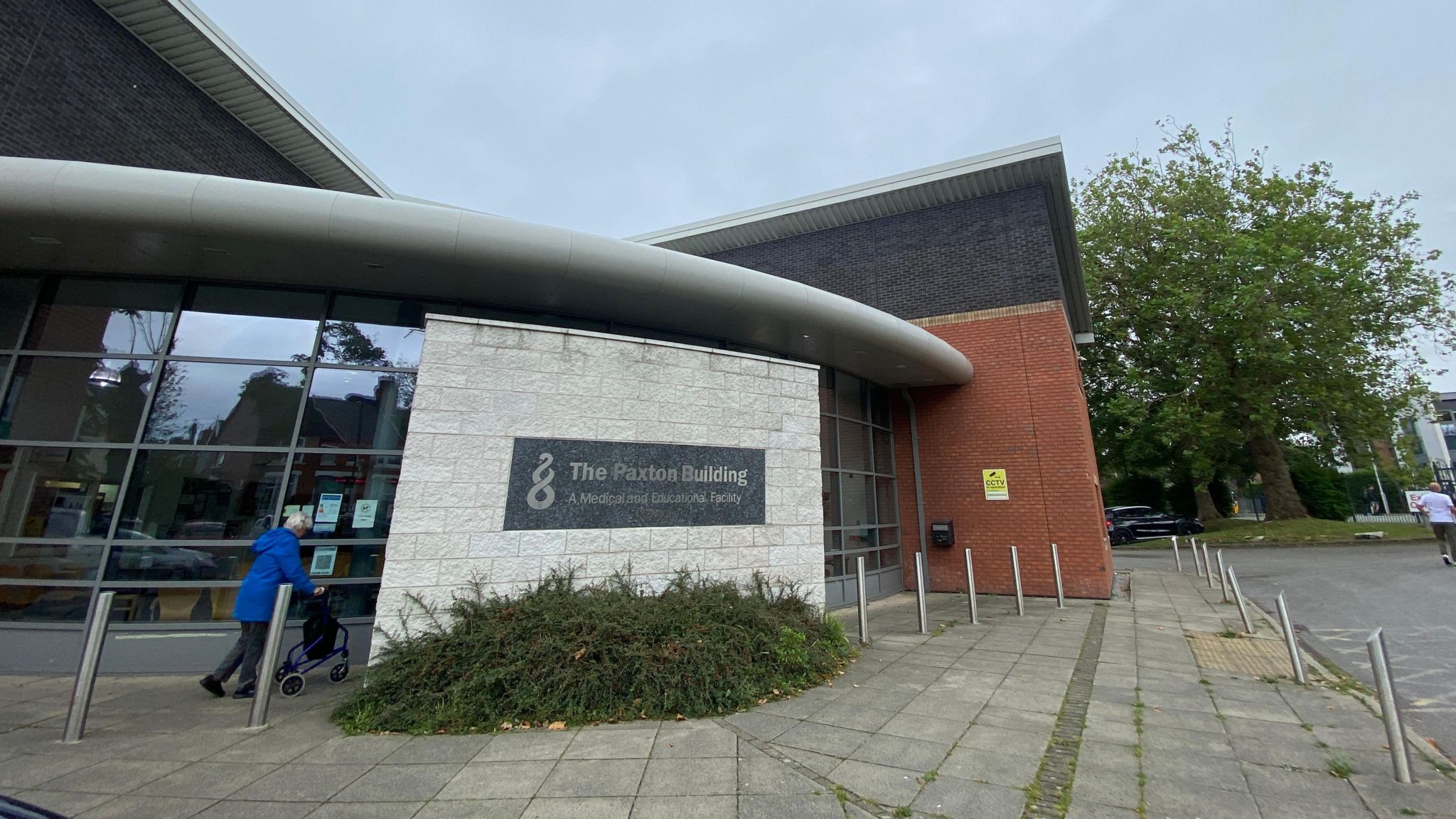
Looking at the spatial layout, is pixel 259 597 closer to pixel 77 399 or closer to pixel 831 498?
pixel 77 399

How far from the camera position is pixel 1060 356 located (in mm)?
10430

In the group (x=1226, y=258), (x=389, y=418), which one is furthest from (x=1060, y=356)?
(x=1226, y=258)

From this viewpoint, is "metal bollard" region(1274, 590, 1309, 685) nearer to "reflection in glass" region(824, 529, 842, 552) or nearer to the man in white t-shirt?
"reflection in glass" region(824, 529, 842, 552)

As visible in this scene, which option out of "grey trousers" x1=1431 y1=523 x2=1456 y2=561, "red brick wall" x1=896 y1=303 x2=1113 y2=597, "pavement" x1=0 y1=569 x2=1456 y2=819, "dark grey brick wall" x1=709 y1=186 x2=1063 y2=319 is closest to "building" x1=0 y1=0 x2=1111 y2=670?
"pavement" x1=0 y1=569 x2=1456 y2=819

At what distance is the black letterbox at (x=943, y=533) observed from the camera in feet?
35.4

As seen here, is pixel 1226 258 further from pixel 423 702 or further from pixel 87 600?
pixel 87 600

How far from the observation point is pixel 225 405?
6.46m

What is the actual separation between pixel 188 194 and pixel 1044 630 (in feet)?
34.2

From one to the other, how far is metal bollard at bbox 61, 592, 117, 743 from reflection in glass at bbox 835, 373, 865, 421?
890cm

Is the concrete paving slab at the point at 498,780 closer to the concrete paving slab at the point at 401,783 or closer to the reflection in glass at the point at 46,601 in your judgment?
the concrete paving slab at the point at 401,783

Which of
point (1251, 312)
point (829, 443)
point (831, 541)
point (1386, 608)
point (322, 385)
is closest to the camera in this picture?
point (322, 385)

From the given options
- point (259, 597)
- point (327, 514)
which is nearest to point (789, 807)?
point (259, 597)

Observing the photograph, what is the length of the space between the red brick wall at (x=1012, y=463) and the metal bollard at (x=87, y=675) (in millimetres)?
10086

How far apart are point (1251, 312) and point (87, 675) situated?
2549cm
